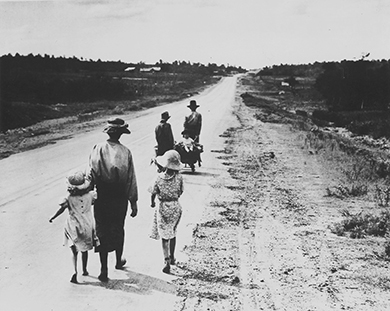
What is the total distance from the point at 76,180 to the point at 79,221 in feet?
1.63

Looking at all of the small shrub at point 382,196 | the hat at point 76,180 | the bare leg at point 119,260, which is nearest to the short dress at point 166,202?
the bare leg at point 119,260

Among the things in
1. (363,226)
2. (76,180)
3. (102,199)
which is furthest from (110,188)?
(363,226)

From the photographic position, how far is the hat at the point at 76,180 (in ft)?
16.3

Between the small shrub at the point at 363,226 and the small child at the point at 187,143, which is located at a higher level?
the small child at the point at 187,143

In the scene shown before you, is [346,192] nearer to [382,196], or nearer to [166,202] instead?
[382,196]

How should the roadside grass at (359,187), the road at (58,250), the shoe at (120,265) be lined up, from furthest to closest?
the roadside grass at (359,187) → the shoe at (120,265) → the road at (58,250)

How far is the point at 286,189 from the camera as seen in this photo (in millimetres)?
10930

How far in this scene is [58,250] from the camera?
625cm

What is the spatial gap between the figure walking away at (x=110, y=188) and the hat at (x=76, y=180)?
0.18 meters

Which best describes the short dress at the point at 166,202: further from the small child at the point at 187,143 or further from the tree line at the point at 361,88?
the tree line at the point at 361,88

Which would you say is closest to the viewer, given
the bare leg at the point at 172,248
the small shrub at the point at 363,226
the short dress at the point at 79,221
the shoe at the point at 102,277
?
the short dress at the point at 79,221

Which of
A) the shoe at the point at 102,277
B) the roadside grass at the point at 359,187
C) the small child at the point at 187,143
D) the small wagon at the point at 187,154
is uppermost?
the small child at the point at 187,143

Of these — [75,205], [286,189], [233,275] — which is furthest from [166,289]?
[286,189]

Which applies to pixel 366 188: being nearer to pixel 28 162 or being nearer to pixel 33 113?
pixel 28 162
